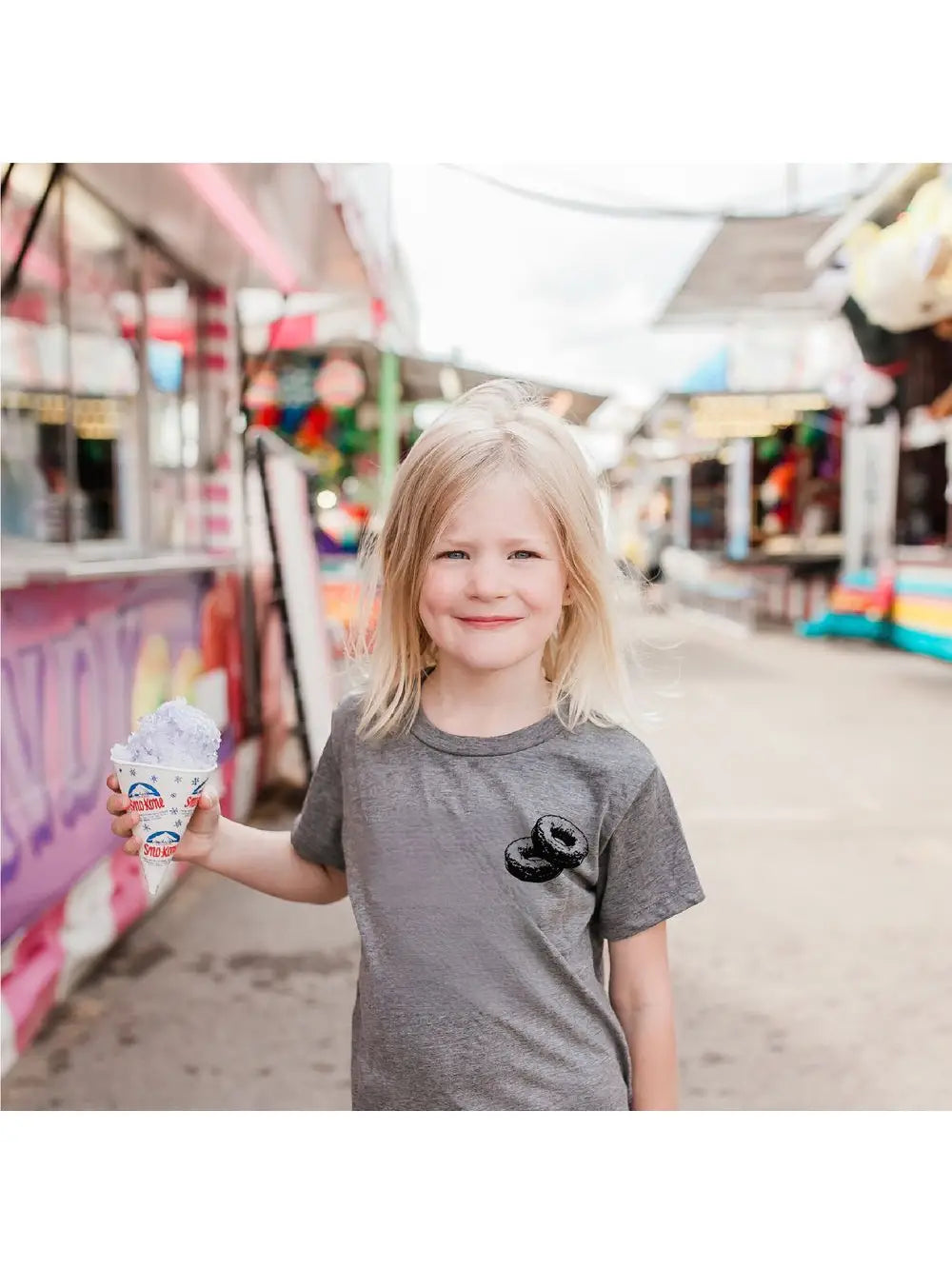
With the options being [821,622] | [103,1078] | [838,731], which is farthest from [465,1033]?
[821,622]

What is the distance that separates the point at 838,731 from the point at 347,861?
543 cm

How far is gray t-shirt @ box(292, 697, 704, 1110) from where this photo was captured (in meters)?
1.30

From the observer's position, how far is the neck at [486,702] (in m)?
1.36

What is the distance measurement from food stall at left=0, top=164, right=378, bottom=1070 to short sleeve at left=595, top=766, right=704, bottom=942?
5.58 ft

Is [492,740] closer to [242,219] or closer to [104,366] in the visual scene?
[242,219]

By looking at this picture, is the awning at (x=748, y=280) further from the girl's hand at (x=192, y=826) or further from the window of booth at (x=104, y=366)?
the girl's hand at (x=192, y=826)

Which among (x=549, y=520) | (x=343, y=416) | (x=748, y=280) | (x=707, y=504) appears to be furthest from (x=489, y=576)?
(x=707, y=504)

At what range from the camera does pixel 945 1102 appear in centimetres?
250

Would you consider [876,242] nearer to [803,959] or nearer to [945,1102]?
[803,959]

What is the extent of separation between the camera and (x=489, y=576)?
50.9 inches

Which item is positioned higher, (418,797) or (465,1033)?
(418,797)

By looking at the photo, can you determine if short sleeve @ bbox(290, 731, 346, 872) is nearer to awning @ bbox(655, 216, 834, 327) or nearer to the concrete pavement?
the concrete pavement

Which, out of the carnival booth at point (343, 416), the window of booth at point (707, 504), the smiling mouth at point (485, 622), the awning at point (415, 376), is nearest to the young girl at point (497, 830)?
the smiling mouth at point (485, 622)

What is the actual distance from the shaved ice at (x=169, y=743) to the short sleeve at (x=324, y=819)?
0.20 m
